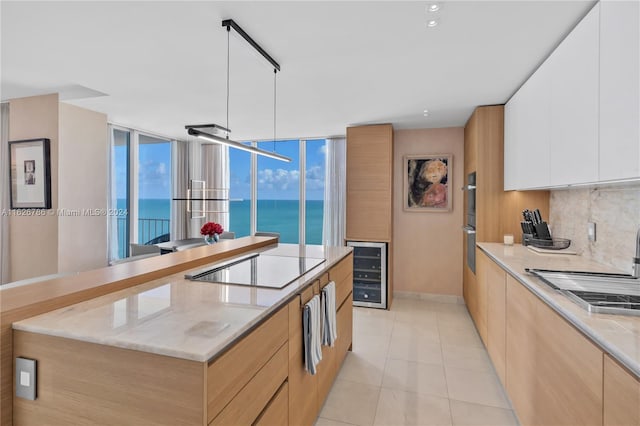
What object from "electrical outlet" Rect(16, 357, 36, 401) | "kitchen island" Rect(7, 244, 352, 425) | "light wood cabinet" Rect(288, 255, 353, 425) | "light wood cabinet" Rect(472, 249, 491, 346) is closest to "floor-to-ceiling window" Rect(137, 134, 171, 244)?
"light wood cabinet" Rect(288, 255, 353, 425)

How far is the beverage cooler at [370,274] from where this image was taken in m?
4.34

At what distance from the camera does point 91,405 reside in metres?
1.01

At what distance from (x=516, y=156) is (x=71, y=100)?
469 centimetres

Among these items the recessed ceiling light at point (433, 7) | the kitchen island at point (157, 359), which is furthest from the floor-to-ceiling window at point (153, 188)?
the recessed ceiling light at point (433, 7)

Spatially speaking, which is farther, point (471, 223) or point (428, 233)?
point (428, 233)

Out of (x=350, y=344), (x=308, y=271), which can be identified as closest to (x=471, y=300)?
(x=350, y=344)

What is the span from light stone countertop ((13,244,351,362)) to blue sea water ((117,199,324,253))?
396 cm

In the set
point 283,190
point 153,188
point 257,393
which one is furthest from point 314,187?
point 257,393

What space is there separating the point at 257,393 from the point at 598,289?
1.76m

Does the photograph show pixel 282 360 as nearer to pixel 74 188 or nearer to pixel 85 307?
pixel 85 307

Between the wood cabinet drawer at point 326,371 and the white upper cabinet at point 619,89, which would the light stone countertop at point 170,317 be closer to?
A: the wood cabinet drawer at point 326,371

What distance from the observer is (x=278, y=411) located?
1.42 meters

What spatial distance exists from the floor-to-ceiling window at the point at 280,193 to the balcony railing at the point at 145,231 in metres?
1.84

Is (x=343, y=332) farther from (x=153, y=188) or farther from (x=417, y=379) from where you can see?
(x=153, y=188)
